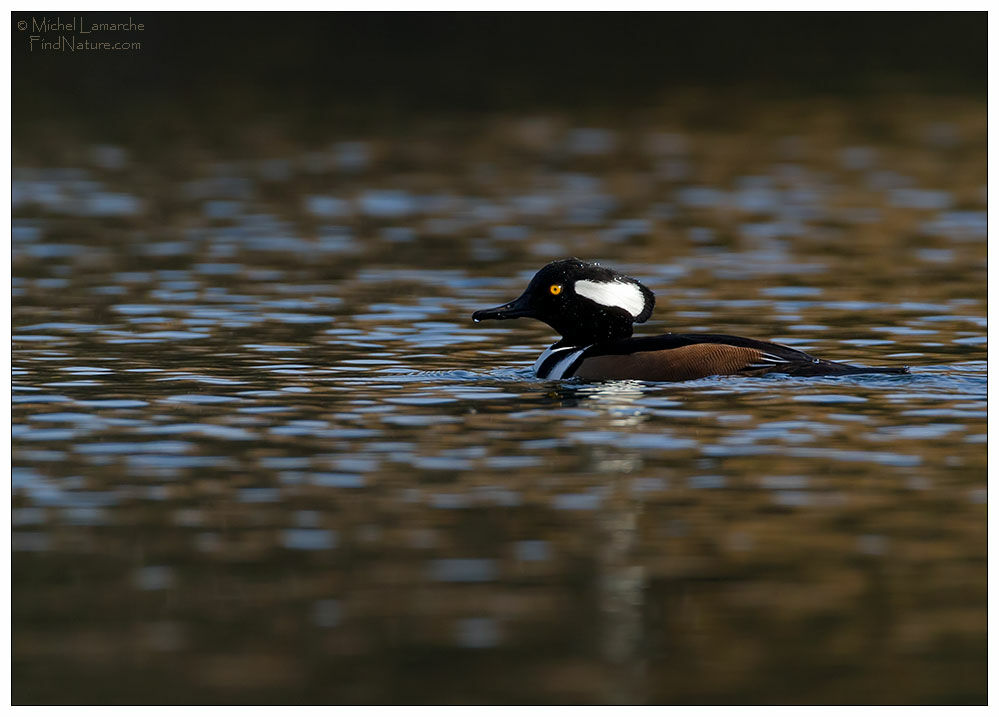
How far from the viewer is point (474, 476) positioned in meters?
Result: 10.6

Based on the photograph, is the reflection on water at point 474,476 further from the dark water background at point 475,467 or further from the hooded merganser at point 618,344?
the hooded merganser at point 618,344

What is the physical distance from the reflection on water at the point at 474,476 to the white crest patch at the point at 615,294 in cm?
93

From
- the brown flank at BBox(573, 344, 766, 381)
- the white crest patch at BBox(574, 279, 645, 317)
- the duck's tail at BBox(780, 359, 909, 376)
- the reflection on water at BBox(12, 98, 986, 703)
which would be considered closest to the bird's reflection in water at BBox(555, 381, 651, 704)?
the reflection on water at BBox(12, 98, 986, 703)

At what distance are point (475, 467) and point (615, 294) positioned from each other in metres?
3.94

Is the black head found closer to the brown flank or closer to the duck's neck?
the duck's neck

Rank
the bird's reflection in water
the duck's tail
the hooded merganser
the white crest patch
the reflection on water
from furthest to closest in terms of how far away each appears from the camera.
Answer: the white crest patch, the hooded merganser, the duck's tail, the reflection on water, the bird's reflection in water

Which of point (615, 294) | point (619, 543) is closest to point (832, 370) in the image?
point (615, 294)

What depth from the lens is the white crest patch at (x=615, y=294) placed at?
14469mm

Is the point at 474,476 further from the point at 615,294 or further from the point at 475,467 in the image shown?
the point at 615,294

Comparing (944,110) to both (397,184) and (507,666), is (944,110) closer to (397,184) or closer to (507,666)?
(397,184)

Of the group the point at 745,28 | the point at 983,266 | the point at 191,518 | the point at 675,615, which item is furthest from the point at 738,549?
the point at 745,28

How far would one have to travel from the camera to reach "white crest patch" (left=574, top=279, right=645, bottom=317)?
14.5m

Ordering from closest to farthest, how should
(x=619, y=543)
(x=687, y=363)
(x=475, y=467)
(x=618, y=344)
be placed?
(x=619, y=543)
(x=475, y=467)
(x=687, y=363)
(x=618, y=344)

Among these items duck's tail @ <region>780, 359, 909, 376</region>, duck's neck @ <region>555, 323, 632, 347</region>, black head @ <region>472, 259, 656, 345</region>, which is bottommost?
duck's tail @ <region>780, 359, 909, 376</region>
